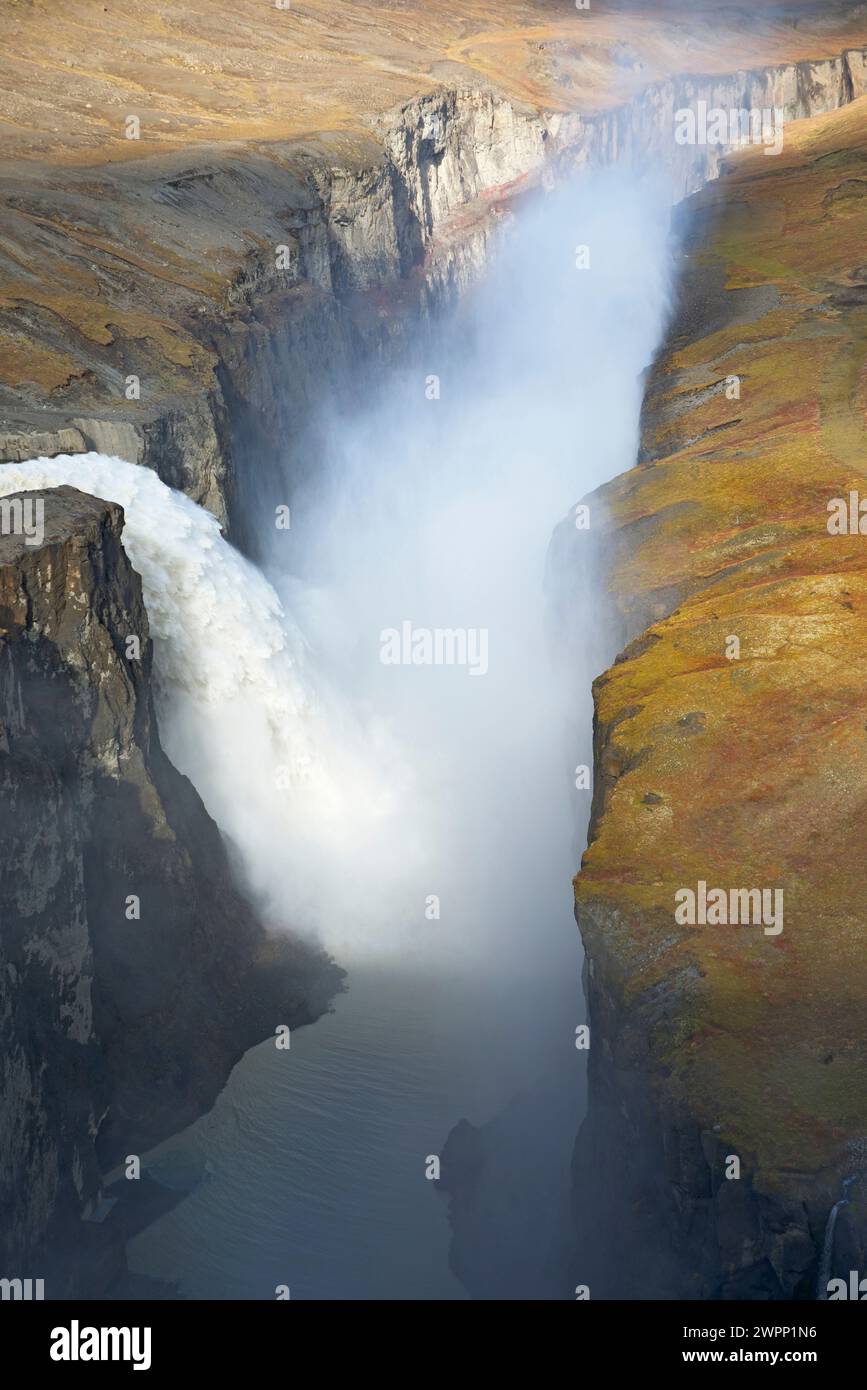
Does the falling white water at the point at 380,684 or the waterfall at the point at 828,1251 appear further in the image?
the falling white water at the point at 380,684

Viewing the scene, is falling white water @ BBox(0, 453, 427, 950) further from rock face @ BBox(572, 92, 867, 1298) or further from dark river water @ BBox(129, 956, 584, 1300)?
rock face @ BBox(572, 92, 867, 1298)

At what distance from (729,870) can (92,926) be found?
11809mm

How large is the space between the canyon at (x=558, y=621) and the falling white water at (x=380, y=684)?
217 centimetres

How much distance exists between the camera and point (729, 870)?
76.9 ft

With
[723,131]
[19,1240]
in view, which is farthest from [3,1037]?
[723,131]

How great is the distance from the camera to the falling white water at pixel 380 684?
35344 mm

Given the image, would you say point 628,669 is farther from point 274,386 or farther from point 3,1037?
point 274,386

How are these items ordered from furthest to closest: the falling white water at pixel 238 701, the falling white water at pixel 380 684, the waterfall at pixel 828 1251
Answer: the falling white water at pixel 380 684
the falling white water at pixel 238 701
the waterfall at pixel 828 1251

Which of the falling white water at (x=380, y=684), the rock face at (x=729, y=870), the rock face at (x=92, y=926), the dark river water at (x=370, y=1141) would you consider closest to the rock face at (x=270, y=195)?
the falling white water at (x=380, y=684)

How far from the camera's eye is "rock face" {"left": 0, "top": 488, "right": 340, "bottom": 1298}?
24188 mm

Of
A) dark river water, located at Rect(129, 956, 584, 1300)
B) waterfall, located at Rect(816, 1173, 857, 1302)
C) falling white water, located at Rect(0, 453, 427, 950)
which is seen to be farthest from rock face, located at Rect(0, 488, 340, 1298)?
waterfall, located at Rect(816, 1173, 857, 1302)

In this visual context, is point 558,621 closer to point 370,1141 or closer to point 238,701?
point 238,701

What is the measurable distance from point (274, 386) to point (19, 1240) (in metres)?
35.9

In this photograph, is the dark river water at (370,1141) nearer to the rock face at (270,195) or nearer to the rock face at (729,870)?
the rock face at (729,870)
